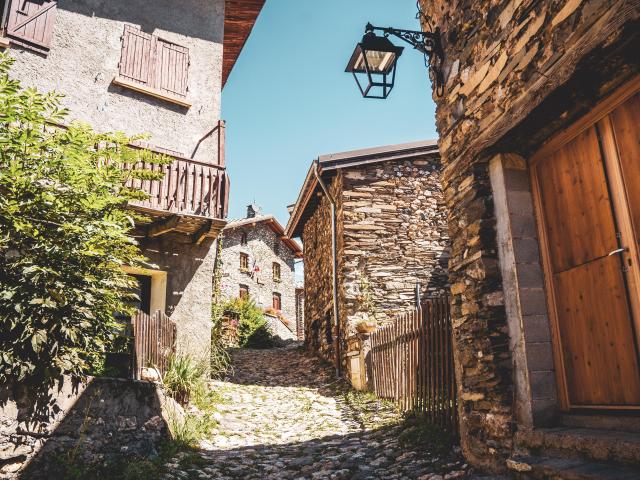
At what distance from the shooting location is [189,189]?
806 centimetres

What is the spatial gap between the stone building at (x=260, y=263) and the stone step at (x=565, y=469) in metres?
20.2

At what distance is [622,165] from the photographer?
2875mm

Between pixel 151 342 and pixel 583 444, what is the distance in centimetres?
504

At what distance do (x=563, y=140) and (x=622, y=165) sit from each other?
21.4 inches

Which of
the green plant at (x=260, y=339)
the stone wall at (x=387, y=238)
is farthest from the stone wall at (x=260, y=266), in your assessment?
the stone wall at (x=387, y=238)

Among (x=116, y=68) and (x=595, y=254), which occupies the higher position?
(x=116, y=68)

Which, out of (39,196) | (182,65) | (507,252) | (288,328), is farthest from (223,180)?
(288,328)

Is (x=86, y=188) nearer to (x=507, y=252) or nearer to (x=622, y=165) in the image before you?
(x=507, y=252)

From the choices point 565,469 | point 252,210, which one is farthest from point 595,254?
point 252,210

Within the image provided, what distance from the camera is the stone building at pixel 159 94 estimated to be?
8.12m

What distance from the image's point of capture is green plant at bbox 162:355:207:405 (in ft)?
21.1

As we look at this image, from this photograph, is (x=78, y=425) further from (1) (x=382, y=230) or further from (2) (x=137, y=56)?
(2) (x=137, y=56)

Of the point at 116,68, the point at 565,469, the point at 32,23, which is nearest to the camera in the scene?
the point at 565,469

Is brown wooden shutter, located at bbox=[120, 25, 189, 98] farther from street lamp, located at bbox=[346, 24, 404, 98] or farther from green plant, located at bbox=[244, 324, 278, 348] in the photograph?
green plant, located at bbox=[244, 324, 278, 348]
